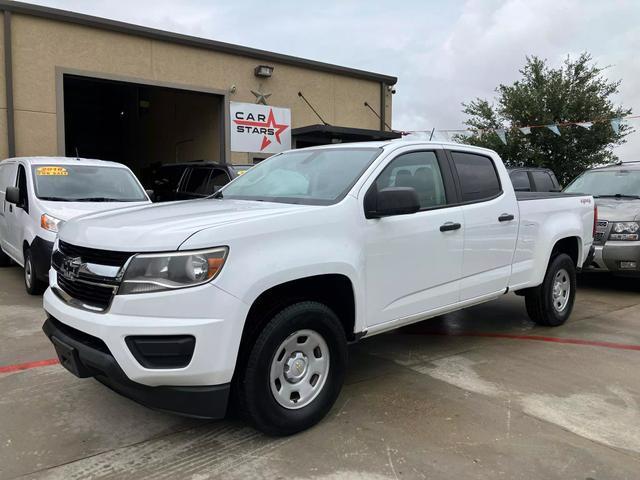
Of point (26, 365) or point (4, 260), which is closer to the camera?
point (26, 365)

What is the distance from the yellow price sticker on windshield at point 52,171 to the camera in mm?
7348

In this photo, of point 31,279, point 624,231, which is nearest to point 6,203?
point 31,279

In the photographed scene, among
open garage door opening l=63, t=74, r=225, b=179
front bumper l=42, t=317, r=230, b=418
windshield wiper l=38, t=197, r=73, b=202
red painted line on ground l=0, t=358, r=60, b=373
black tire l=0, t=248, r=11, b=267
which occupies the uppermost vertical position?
open garage door opening l=63, t=74, r=225, b=179

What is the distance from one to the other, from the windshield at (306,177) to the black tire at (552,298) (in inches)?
108

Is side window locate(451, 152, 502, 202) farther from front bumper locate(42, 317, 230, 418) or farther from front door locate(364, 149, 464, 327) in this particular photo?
front bumper locate(42, 317, 230, 418)

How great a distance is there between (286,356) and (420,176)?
A: 190 cm

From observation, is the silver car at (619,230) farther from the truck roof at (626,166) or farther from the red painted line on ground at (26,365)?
the red painted line on ground at (26,365)

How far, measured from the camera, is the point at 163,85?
1338 centimetres

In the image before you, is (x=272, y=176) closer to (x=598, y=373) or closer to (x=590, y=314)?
(x=598, y=373)

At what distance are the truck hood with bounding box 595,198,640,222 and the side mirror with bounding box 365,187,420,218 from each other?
540 cm

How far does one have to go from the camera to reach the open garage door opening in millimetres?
15734

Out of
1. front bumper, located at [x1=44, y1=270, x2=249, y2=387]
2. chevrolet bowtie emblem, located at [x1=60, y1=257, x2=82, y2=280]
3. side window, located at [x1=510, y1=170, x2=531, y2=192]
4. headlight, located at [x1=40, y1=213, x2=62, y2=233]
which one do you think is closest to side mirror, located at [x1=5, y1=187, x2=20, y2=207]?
headlight, located at [x1=40, y1=213, x2=62, y2=233]

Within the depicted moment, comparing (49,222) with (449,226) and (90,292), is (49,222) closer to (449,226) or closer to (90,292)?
(90,292)

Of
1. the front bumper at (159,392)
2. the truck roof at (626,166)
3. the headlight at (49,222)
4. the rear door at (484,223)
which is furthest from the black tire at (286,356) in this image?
the truck roof at (626,166)
